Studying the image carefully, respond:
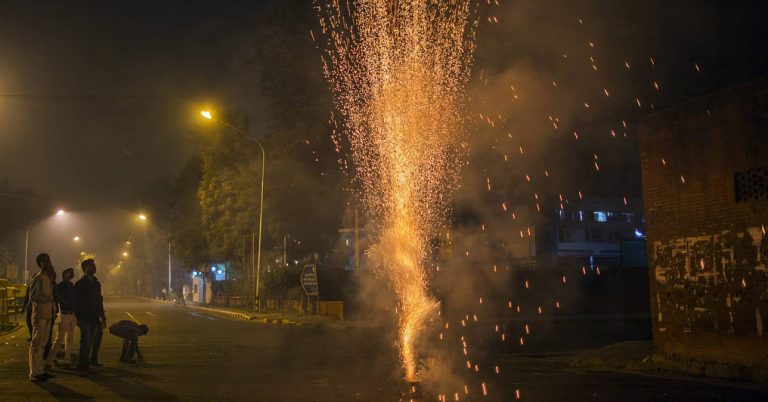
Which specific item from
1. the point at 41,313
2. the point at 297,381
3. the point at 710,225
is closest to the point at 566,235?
the point at 710,225

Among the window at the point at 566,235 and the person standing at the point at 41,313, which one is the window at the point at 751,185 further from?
the window at the point at 566,235

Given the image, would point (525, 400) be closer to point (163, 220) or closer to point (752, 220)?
point (752, 220)

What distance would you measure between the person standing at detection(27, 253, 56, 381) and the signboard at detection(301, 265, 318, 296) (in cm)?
2117

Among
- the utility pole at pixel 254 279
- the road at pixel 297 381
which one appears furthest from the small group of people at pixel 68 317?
the utility pole at pixel 254 279

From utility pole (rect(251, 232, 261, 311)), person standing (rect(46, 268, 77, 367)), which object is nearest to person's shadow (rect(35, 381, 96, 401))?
person standing (rect(46, 268, 77, 367))

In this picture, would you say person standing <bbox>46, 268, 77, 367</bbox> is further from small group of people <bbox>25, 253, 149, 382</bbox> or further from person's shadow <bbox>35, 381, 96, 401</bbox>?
person's shadow <bbox>35, 381, 96, 401</bbox>

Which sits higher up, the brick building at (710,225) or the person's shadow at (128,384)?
the brick building at (710,225)

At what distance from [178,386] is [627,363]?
737 centimetres

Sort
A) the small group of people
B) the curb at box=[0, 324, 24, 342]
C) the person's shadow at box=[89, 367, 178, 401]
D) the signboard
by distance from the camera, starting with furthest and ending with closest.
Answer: the signboard < the curb at box=[0, 324, 24, 342] < the small group of people < the person's shadow at box=[89, 367, 178, 401]

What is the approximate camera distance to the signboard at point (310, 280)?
105 ft

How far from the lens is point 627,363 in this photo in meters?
12.7

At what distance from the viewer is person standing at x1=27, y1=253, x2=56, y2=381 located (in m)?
10.3

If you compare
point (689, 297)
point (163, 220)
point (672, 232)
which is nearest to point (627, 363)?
point (689, 297)

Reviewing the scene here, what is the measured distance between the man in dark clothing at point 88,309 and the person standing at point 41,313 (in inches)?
43.1
